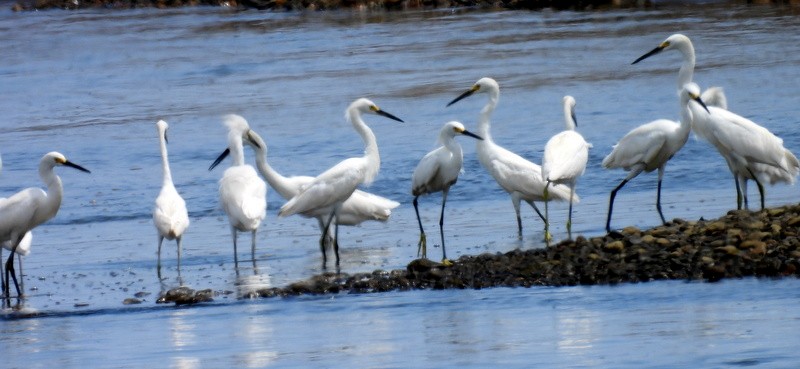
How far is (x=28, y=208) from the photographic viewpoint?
42.9 feet

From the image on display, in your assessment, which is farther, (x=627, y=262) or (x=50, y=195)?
(x=50, y=195)

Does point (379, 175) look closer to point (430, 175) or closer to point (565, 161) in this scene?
point (430, 175)

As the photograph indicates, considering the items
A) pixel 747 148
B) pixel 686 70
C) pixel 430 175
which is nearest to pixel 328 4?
pixel 686 70

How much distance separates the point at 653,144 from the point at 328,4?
36099 millimetres

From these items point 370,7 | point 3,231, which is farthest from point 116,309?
point 370,7

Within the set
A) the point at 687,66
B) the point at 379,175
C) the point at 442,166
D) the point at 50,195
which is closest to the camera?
the point at 50,195

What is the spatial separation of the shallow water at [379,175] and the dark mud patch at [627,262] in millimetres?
257

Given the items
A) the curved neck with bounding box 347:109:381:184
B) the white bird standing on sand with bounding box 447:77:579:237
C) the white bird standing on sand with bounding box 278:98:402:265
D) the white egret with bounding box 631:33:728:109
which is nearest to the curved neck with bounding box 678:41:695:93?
the white egret with bounding box 631:33:728:109

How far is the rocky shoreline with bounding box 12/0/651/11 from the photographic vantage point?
43.8m

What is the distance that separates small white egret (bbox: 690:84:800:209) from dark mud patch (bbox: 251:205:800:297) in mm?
1533

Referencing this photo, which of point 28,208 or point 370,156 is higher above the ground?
point 370,156

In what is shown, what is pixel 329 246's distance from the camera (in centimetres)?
1413

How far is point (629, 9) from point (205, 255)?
95.3ft

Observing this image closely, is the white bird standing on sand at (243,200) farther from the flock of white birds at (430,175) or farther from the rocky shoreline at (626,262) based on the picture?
the rocky shoreline at (626,262)
